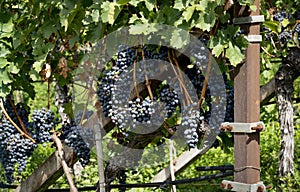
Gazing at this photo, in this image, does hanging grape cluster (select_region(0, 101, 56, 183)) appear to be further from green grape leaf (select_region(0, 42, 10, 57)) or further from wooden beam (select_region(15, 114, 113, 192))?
green grape leaf (select_region(0, 42, 10, 57))

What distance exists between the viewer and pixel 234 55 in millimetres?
2627

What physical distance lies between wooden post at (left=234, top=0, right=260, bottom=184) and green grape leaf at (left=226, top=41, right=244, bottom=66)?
0.08 meters

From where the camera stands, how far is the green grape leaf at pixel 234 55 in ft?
8.60

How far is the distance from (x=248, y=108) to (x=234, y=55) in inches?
9.7

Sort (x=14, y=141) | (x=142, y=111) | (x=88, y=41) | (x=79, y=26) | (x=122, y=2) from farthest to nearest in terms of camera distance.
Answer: (x=14, y=141) < (x=88, y=41) < (x=79, y=26) < (x=142, y=111) < (x=122, y=2)

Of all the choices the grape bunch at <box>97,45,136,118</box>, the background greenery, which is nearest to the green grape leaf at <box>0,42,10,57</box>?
the background greenery

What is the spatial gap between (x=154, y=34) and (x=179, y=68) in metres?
0.19

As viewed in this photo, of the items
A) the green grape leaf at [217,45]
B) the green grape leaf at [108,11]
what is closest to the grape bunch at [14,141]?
the green grape leaf at [108,11]

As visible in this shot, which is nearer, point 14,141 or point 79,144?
point 79,144

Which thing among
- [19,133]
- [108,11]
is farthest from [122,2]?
[19,133]

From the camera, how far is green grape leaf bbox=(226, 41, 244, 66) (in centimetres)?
262

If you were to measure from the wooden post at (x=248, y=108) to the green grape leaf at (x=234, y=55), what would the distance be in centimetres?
8

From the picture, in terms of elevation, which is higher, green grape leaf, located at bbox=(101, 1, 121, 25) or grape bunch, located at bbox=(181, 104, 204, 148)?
green grape leaf, located at bbox=(101, 1, 121, 25)

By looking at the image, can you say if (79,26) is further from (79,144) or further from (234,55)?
(234,55)
